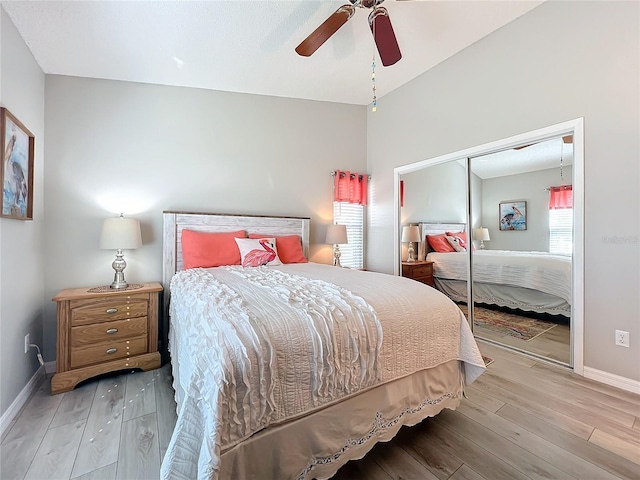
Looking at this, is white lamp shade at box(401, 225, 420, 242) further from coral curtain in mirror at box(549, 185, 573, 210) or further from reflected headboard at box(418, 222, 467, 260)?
coral curtain in mirror at box(549, 185, 573, 210)

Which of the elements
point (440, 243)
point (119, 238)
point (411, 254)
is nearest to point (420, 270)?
point (411, 254)

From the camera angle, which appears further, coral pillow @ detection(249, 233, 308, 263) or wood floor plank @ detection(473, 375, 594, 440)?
coral pillow @ detection(249, 233, 308, 263)

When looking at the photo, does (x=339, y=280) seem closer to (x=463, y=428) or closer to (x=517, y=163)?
(x=463, y=428)

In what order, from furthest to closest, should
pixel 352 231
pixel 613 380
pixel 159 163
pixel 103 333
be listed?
pixel 352 231 < pixel 159 163 < pixel 103 333 < pixel 613 380

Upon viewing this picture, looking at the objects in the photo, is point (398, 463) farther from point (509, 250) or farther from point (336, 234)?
point (336, 234)

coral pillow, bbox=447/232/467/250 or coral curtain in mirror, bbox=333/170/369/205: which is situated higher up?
coral curtain in mirror, bbox=333/170/369/205

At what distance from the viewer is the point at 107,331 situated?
7.42ft

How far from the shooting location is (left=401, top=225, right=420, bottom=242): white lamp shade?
3641 millimetres

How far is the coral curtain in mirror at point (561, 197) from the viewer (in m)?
2.36

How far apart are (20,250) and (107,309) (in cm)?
69

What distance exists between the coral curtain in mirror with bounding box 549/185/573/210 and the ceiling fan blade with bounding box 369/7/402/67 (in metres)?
1.75

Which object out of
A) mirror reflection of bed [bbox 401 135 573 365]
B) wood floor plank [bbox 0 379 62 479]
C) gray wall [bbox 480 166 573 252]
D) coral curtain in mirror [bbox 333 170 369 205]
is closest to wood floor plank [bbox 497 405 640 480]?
mirror reflection of bed [bbox 401 135 573 365]

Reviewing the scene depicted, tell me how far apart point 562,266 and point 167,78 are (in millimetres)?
4042

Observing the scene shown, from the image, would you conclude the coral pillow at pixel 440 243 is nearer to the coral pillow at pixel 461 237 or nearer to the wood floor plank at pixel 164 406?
the coral pillow at pixel 461 237
